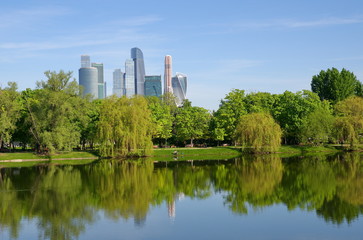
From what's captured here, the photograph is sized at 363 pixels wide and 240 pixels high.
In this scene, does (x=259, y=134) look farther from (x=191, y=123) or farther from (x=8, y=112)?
(x=8, y=112)

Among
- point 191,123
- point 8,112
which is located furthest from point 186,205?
point 191,123

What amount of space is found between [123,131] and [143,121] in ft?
11.8

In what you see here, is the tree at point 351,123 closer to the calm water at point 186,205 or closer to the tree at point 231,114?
the tree at point 231,114

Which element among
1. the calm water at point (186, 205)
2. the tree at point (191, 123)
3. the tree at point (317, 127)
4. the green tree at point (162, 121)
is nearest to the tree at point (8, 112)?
the calm water at point (186, 205)

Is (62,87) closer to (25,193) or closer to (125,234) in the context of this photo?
(25,193)

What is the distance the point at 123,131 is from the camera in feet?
200

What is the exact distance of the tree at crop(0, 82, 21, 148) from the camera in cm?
6031

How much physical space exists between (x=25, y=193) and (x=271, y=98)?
61383 millimetres

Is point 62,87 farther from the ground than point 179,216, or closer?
farther from the ground

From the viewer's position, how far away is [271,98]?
8381cm

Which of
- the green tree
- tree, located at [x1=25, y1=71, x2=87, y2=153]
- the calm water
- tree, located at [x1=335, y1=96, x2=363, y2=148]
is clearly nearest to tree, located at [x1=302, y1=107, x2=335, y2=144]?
tree, located at [x1=335, y1=96, x2=363, y2=148]

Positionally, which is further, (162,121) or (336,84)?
(336,84)

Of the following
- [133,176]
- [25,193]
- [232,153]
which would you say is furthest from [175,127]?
[25,193]

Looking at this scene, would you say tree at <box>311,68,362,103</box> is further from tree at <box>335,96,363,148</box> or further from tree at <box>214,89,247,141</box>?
tree at <box>214,89,247,141</box>
